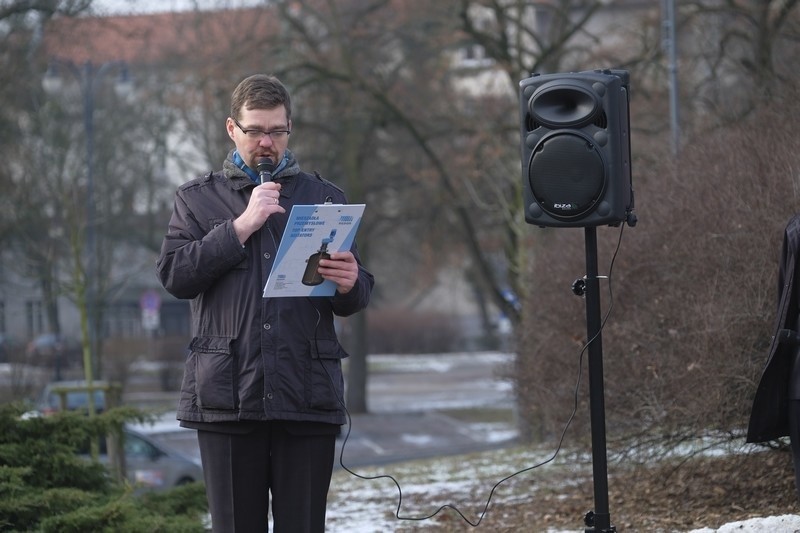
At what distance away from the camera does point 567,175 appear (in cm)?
509

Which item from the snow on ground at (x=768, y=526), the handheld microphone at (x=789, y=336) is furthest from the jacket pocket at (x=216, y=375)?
the snow on ground at (x=768, y=526)

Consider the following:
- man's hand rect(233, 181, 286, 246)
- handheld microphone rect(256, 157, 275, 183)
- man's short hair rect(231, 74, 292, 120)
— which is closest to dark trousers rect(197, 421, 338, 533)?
man's hand rect(233, 181, 286, 246)

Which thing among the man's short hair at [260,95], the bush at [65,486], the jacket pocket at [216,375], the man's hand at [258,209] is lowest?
the bush at [65,486]

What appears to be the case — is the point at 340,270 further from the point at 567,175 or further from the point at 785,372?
the point at 785,372

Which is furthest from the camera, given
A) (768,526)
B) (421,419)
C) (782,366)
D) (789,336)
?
(421,419)

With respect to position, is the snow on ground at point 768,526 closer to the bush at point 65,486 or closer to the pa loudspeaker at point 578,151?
the pa loudspeaker at point 578,151

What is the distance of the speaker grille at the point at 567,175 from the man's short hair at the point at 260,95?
154cm

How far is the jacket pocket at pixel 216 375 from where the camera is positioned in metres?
3.79

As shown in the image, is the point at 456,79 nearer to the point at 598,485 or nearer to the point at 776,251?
the point at 776,251

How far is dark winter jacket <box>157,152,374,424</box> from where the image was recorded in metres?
3.77

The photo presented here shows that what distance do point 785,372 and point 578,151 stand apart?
4.40 feet

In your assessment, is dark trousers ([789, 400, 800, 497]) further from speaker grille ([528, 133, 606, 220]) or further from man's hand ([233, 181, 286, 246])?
man's hand ([233, 181, 286, 246])

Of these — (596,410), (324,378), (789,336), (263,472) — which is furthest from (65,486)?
(789,336)

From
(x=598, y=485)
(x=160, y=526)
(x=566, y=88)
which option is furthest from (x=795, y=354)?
(x=160, y=526)
